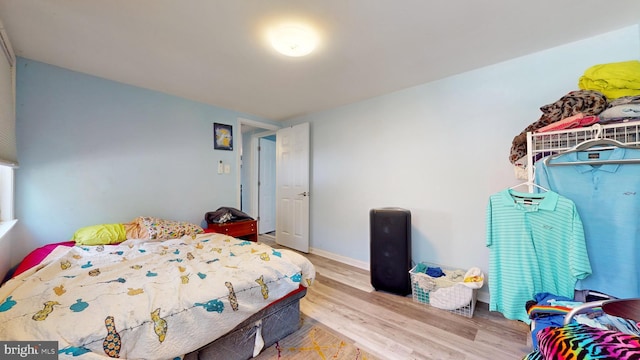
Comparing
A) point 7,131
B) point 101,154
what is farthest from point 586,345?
point 101,154

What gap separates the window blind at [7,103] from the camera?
63.0 inches

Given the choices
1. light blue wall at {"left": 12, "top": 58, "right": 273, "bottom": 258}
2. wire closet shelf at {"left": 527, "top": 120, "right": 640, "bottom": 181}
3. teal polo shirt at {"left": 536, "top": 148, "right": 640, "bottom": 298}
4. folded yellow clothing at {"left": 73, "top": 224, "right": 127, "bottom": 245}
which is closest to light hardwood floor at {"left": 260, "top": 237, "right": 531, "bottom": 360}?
teal polo shirt at {"left": 536, "top": 148, "right": 640, "bottom": 298}

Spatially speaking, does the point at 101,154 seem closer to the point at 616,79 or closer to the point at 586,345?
the point at 586,345

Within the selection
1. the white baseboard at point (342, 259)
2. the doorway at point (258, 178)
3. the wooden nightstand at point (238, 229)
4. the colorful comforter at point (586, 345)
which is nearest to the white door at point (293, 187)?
the white baseboard at point (342, 259)

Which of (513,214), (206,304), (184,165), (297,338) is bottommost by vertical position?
(297,338)

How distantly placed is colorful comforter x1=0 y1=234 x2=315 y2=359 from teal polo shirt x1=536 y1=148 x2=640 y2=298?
175 cm

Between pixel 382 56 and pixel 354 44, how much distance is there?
32 centimetres

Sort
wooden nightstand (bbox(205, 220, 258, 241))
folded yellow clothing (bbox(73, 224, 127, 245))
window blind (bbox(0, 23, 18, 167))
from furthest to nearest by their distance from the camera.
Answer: wooden nightstand (bbox(205, 220, 258, 241)) → folded yellow clothing (bbox(73, 224, 127, 245)) → window blind (bbox(0, 23, 18, 167))

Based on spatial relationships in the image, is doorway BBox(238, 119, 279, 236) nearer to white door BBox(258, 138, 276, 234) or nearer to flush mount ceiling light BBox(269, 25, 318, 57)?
white door BBox(258, 138, 276, 234)

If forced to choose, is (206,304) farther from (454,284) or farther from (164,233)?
(454,284)

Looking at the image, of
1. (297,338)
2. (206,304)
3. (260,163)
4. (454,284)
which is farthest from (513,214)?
(260,163)

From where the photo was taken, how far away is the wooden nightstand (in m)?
2.94

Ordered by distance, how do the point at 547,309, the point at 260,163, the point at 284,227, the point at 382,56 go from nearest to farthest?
the point at 547,309 < the point at 382,56 < the point at 284,227 < the point at 260,163

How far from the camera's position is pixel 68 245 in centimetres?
205
